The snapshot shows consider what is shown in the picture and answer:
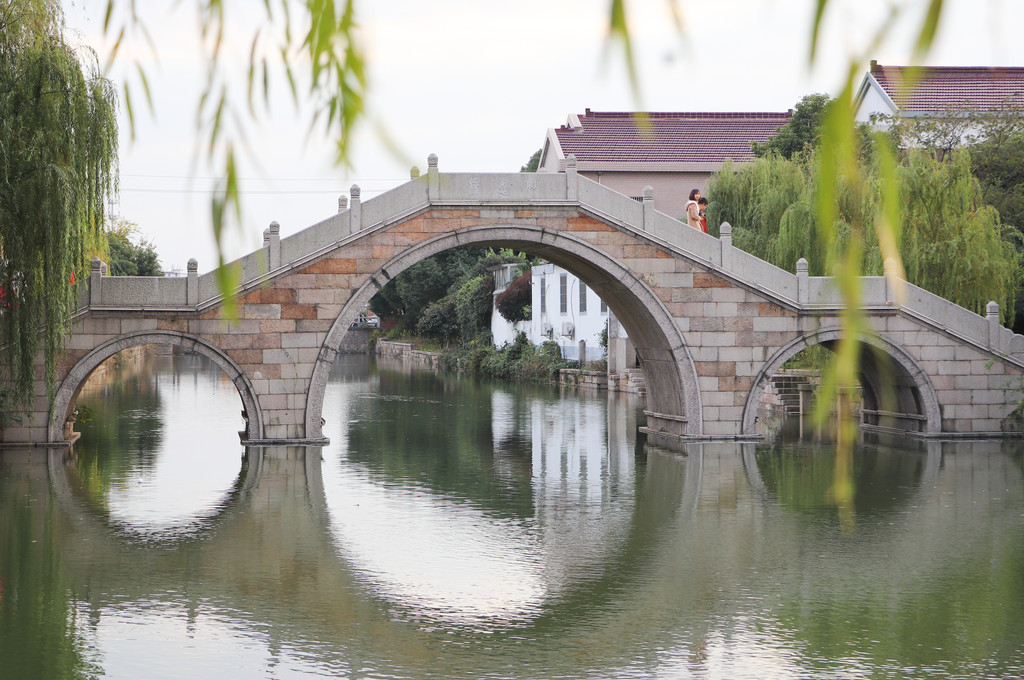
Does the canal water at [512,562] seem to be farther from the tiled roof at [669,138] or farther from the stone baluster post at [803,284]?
the tiled roof at [669,138]

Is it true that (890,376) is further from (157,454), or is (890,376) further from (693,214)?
(157,454)

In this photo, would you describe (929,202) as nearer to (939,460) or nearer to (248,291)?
(939,460)

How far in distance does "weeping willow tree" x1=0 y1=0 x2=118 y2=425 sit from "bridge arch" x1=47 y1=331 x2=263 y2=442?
1964 millimetres

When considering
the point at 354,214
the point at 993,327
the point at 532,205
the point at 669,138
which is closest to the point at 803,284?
the point at 993,327

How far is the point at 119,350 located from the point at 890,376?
12792 mm

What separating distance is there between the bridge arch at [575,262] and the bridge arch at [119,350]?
35.8 inches

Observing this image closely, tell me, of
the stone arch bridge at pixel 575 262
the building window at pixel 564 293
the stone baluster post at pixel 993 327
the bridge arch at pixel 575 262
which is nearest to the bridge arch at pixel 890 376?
the stone arch bridge at pixel 575 262

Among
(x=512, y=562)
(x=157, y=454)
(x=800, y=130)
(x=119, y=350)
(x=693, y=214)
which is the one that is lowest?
(x=512, y=562)

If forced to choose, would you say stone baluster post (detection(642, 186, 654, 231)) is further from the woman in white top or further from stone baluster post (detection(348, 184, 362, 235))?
stone baluster post (detection(348, 184, 362, 235))

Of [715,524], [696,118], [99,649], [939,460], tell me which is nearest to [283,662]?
[99,649]

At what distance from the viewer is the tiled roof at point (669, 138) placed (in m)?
35.8

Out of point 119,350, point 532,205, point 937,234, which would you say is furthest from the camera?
point 937,234

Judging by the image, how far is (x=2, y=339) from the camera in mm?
16031

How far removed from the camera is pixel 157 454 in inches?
750
